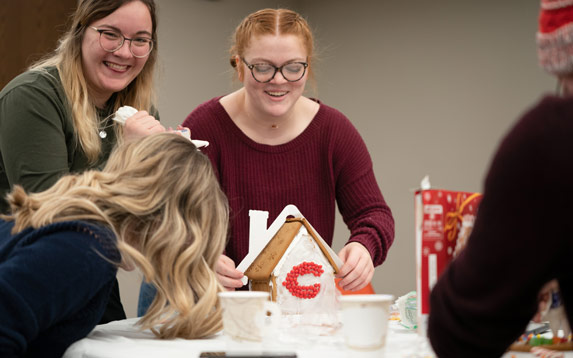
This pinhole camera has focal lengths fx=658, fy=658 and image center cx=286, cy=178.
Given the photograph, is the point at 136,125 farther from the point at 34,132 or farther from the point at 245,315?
the point at 245,315

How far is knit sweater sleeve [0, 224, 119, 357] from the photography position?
1.09 m

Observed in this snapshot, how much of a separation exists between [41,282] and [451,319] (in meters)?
0.68

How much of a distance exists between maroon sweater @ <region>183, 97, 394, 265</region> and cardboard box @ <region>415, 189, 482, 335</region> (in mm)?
845

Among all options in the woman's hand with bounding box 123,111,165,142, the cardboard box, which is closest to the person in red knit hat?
the cardboard box

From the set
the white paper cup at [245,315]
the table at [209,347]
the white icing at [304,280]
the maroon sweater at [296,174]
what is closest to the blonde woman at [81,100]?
the maroon sweater at [296,174]

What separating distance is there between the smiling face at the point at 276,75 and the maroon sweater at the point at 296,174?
0.14 meters

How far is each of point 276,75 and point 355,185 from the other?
0.44 m

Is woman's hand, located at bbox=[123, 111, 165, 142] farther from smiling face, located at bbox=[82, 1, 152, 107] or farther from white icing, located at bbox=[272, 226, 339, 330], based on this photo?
white icing, located at bbox=[272, 226, 339, 330]

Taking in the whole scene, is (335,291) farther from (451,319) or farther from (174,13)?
(174,13)

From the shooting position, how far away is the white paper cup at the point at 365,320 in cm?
102

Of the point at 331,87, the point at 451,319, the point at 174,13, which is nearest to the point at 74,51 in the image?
the point at 451,319

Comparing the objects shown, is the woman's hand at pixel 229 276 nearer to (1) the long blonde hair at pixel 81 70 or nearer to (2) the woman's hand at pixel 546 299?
Result: (1) the long blonde hair at pixel 81 70

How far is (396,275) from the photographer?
4.61 meters

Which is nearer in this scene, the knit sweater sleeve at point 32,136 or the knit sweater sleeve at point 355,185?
the knit sweater sleeve at point 32,136
